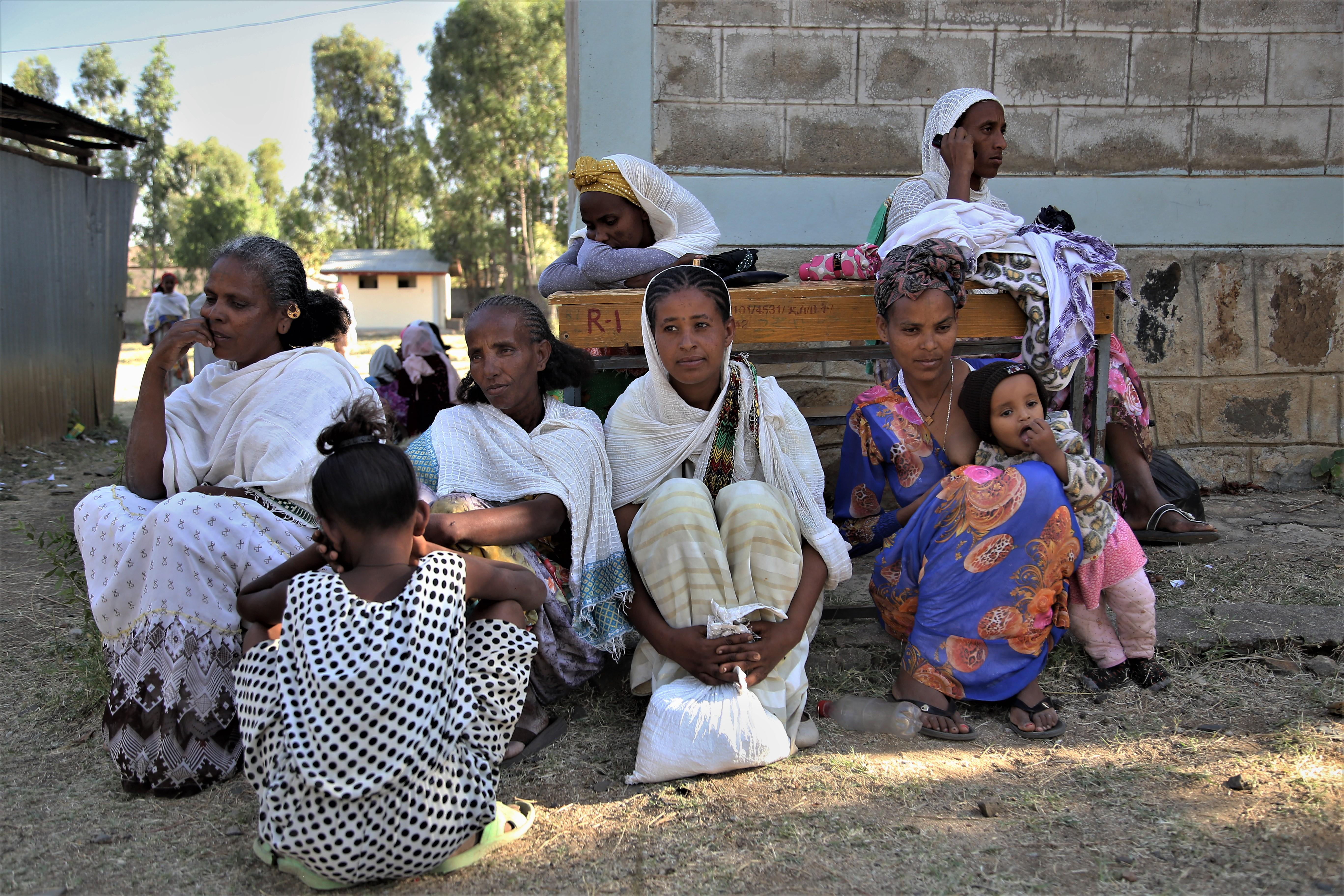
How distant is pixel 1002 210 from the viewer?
3979mm

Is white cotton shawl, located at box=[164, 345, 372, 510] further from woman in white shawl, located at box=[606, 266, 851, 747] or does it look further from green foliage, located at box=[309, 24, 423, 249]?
green foliage, located at box=[309, 24, 423, 249]

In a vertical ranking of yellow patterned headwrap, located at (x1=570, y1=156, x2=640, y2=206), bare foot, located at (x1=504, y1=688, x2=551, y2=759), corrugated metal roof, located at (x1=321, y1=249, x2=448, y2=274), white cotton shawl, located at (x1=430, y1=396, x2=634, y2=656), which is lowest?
bare foot, located at (x1=504, y1=688, x2=551, y2=759)

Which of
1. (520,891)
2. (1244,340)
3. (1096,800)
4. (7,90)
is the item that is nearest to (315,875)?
(520,891)

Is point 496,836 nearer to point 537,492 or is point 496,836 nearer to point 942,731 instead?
point 537,492

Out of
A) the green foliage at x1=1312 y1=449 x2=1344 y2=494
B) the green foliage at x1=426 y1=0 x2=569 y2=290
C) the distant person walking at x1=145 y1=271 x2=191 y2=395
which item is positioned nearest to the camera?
the green foliage at x1=1312 y1=449 x2=1344 y2=494

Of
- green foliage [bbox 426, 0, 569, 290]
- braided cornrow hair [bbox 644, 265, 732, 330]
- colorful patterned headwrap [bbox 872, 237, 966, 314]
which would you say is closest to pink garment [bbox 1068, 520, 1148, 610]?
colorful patterned headwrap [bbox 872, 237, 966, 314]

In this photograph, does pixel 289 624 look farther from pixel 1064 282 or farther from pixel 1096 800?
pixel 1064 282

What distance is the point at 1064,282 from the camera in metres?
3.62

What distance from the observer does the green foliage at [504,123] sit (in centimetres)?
3278

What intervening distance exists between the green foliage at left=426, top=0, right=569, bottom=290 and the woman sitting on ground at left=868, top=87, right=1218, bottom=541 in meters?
30.1

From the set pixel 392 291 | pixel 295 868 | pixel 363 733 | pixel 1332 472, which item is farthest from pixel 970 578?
pixel 392 291

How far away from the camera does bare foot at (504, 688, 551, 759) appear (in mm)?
2648

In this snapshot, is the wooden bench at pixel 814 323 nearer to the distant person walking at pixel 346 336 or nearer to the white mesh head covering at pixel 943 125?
the white mesh head covering at pixel 943 125

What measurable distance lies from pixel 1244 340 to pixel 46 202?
9899 mm
